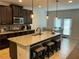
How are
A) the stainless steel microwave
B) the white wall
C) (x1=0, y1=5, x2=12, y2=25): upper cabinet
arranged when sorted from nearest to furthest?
(x1=0, y1=5, x2=12, y2=25): upper cabinet < the stainless steel microwave < the white wall

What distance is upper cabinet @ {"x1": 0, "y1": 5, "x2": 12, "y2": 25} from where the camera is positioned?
511 centimetres

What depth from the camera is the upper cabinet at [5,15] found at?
201 inches

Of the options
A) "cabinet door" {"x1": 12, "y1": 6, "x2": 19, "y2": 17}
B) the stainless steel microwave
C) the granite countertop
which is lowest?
the granite countertop

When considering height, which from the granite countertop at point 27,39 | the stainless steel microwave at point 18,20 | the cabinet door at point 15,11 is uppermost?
the cabinet door at point 15,11

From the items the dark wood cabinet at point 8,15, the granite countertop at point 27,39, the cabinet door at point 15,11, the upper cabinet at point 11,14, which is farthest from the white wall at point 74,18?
the dark wood cabinet at point 8,15

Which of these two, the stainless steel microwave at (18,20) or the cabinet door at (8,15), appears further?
the stainless steel microwave at (18,20)

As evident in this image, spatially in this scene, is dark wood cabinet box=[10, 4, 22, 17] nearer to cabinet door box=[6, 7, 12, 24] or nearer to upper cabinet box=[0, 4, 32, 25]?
upper cabinet box=[0, 4, 32, 25]

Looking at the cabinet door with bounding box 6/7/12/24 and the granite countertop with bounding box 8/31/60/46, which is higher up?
the cabinet door with bounding box 6/7/12/24

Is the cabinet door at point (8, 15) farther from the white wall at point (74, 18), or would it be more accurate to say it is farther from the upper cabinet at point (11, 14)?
the white wall at point (74, 18)

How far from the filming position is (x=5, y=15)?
5.32 m

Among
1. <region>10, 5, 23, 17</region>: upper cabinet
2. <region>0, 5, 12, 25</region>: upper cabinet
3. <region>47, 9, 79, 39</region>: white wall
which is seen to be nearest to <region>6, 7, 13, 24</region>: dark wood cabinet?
<region>0, 5, 12, 25</region>: upper cabinet

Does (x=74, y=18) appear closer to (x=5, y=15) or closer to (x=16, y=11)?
(x=16, y=11)

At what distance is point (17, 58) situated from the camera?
3.37 meters

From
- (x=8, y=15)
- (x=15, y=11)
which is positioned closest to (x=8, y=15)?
(x=8, y=15)
